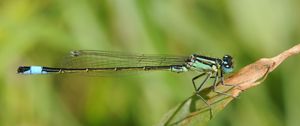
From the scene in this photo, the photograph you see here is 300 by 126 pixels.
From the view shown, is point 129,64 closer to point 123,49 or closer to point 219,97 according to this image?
point 123,49

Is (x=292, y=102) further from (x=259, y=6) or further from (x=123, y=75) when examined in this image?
(x=123, y=75)

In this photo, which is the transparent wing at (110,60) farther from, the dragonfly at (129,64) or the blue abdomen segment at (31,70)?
the blue abdomen segment at (31,70)

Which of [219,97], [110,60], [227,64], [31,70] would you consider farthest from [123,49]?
[219,97]

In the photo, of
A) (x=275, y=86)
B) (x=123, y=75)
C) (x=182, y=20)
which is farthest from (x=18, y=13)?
(x=275, y=86)

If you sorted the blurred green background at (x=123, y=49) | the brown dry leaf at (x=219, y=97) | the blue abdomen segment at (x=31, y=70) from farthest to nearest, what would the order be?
the blurred green background at (x=123, y=49)
the blue abdomen segment at (x=31, y=70)
the brown dry leaf at (x=219, y=97)

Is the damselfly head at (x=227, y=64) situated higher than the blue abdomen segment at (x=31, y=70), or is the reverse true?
the blue abdomen segment at (x=31, y=70)

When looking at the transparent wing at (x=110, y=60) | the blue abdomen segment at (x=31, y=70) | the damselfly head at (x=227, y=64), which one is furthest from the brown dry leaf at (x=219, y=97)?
the blue abdomen segment at (x=31, y=70)
